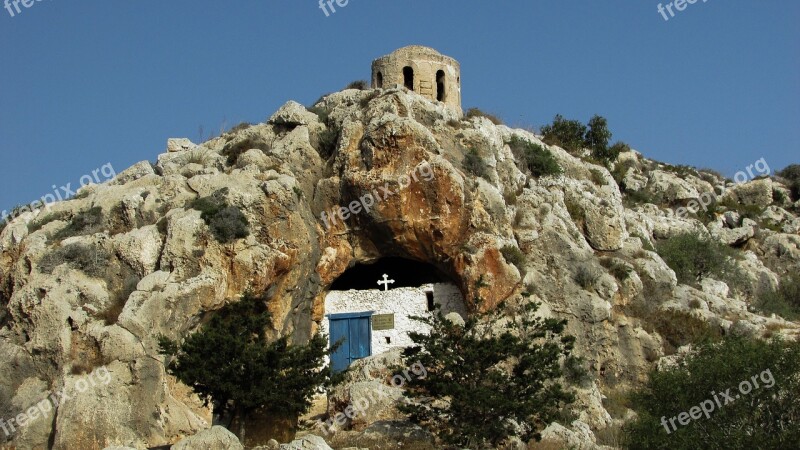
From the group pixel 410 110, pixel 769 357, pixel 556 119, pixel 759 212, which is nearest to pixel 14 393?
pixel 410 110

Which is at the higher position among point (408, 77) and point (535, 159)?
point (408, 77)

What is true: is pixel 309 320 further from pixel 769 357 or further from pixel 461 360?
pixel 769 357

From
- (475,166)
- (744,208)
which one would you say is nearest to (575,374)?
(475,166)

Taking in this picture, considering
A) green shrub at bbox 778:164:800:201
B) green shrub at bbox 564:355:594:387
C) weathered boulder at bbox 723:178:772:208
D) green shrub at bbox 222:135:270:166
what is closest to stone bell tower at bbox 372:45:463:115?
green shrub at bbox 222:135:270:166

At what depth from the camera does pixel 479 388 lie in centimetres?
2114

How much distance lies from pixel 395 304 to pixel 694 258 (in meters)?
14.3

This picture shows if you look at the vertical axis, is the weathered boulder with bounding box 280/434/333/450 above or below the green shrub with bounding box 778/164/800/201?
below

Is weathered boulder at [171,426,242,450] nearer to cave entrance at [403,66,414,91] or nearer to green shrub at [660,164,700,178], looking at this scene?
cave entrance at [403,66,414,91]

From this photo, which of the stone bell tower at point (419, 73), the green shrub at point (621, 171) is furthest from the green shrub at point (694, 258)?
the stone bell tower at point (419, 73)

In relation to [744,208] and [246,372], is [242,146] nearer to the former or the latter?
[246,372]

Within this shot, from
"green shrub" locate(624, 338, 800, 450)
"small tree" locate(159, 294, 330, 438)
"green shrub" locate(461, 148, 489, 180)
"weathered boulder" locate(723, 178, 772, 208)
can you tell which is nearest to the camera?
"green shrub" locate(624, 338, 800, 450)

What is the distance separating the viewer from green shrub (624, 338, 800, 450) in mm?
16734

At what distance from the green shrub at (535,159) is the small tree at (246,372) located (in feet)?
54.0

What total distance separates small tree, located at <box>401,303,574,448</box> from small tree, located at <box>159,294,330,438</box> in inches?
100
